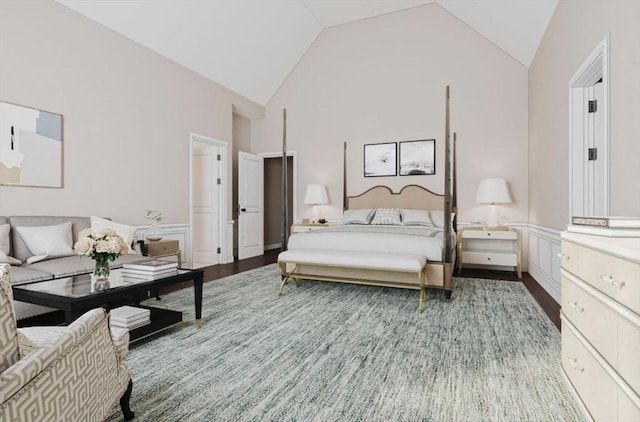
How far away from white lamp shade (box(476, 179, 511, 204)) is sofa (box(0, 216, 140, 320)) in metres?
4.45

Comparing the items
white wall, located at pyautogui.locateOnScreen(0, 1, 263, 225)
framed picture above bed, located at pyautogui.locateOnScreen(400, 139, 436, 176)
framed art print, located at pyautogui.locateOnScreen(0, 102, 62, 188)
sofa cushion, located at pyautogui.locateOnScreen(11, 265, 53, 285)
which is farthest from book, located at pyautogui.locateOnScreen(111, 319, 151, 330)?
framed picture above bed, located at pyautogui.locateOnScreen(400, 139, 436, 176)

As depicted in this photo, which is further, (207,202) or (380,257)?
(207,202)

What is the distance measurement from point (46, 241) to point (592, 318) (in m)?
3.91

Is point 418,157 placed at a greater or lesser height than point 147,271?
greater

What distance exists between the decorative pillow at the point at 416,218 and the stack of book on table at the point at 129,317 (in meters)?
3.72

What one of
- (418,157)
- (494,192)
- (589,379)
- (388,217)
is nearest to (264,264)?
(388,217)

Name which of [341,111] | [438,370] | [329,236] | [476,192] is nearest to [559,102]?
[476,192]

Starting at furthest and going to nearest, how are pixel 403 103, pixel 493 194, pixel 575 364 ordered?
pixel 403 103
pixel 493 194
pixel 575 364

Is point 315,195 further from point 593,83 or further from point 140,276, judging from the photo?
point 593,83

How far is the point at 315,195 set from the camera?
19.6 ft

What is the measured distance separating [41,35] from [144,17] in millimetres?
1164

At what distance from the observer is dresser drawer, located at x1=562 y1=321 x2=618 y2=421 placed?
126 cm

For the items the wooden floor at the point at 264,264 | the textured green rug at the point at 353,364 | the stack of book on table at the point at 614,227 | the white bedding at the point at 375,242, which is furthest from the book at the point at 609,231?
the white bedding at the point at 375,242

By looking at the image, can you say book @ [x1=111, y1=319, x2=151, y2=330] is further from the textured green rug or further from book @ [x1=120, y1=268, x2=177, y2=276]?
book @ [x1=120, y1=268, x2=177, y2=276]
